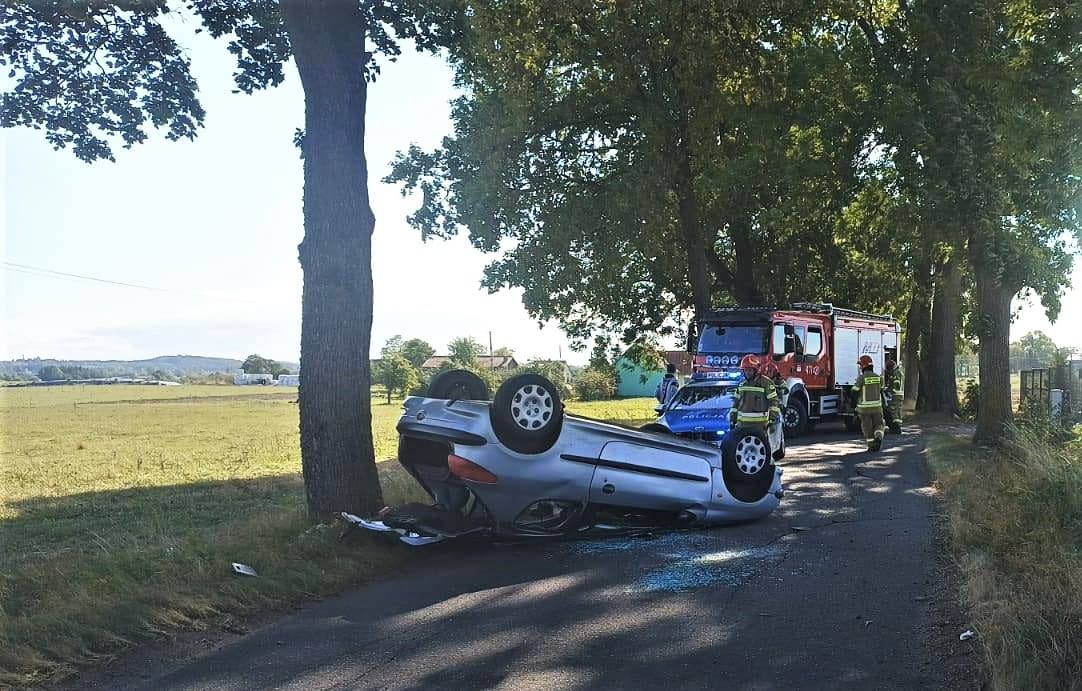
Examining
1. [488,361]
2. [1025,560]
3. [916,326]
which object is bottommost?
[1025,560]

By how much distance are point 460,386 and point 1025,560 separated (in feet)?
14.7

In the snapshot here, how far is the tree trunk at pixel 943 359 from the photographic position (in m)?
27.6

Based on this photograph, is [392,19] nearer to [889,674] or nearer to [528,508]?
[528,508]

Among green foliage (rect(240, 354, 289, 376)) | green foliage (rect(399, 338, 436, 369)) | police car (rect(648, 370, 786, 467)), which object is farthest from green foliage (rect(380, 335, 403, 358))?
police car (rect(648, 370, 786, 467))

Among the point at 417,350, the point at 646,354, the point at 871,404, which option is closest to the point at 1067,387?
the point at 871,404

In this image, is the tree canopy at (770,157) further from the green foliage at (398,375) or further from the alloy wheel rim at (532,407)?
the green foliage at (398,375)

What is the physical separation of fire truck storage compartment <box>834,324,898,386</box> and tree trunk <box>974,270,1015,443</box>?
6.10 meters

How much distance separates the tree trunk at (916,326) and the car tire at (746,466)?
23.4m

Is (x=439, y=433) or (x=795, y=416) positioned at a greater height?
(x=439, y=433)

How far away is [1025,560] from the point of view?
18.8 ft

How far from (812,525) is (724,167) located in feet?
40.8

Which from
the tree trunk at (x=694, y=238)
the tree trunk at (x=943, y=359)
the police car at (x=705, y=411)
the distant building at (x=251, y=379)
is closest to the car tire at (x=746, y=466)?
the police car at (x=705, y=411)

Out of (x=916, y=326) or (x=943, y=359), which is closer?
(x=943, y=359)

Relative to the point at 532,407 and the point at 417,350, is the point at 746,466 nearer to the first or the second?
the point at 532,407
